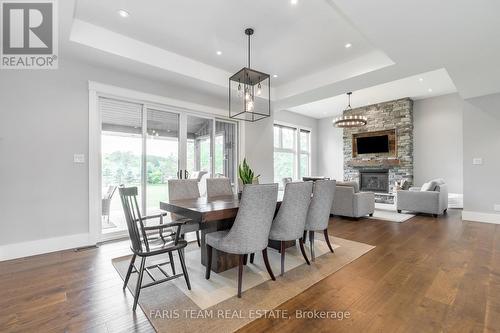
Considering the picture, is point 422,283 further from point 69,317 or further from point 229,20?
point 229,20

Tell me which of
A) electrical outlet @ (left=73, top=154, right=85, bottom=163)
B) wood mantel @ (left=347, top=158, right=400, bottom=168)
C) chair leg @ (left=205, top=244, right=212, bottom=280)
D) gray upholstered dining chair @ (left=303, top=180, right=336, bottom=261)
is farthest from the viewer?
wood mantel @ (left=347, top=158, right=400, bottom=168)

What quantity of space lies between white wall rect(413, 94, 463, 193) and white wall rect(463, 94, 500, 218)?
1954 mm

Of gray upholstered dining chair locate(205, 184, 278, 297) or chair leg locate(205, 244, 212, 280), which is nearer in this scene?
gray upholstered dining chair locate(205, 184, 278, 297)

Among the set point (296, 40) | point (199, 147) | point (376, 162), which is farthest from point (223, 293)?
point (376, 162)

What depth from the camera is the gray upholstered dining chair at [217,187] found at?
350 cm

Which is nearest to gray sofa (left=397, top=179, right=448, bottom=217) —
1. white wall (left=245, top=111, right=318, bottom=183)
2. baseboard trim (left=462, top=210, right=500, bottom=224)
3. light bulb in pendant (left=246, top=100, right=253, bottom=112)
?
baseboard trim (left=462, top=210, right=500, bottom=224)

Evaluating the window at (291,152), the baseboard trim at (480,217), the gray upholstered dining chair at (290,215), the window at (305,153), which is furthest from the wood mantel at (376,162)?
the gray upholstered dining chair at (290,215)

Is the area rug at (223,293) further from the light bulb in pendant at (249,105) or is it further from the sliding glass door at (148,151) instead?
the light bulb in pendant at (249,105)

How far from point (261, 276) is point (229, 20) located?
3.10 m

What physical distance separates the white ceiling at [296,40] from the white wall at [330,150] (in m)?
4.83

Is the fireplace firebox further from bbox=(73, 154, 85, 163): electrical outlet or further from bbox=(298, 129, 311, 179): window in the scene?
bbox=(73, 154, 85, 163): electrical outlet

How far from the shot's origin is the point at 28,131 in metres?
3.08

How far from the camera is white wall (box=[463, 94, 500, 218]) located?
4730mm

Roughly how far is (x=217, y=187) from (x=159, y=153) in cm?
148
